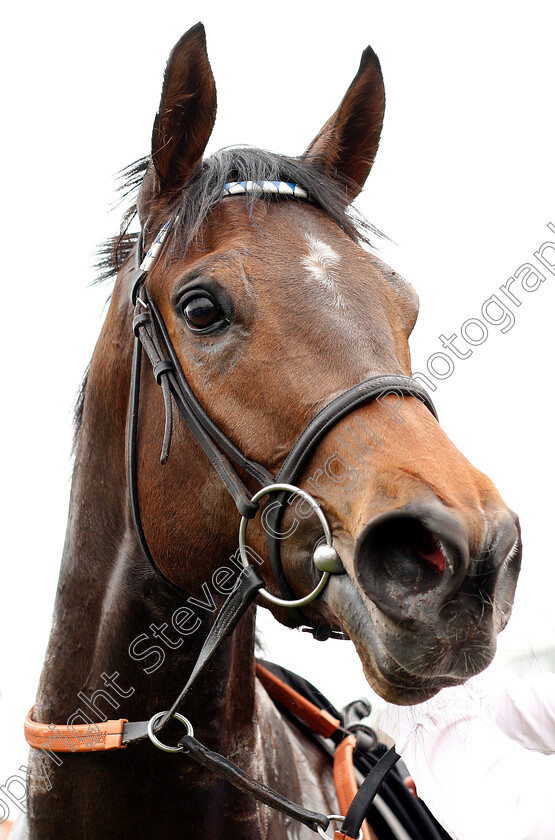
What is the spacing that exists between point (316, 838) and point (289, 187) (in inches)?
97.0

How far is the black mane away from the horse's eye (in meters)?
0.27

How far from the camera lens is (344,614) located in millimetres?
1654

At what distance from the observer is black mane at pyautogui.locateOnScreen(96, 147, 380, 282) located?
2260 mm

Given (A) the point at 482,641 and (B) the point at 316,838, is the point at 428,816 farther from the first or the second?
(A) the point at 482,641

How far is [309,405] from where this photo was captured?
5.94 feet

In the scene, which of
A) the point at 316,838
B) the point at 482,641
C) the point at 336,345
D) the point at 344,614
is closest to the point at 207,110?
the point at 336,345

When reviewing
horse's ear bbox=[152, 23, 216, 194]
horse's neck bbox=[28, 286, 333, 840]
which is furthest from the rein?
horse's ear bbox=[152, 23, 216, 194]

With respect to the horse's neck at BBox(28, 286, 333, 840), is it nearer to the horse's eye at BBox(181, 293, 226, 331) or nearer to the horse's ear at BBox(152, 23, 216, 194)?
the horse's eye at BBox(181, 293, 226, 331)

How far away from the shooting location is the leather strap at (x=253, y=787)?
197 cm

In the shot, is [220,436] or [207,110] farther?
[207,110]

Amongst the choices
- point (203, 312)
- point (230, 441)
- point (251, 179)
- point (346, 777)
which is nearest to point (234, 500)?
point (230, 441)

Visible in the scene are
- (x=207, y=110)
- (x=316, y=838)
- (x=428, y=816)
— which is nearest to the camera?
(x=207, y=110)

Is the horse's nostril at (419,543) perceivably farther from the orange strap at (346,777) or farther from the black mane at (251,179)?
the orange strap at (346,777)

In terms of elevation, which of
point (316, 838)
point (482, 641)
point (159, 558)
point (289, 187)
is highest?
point (289, 187)
